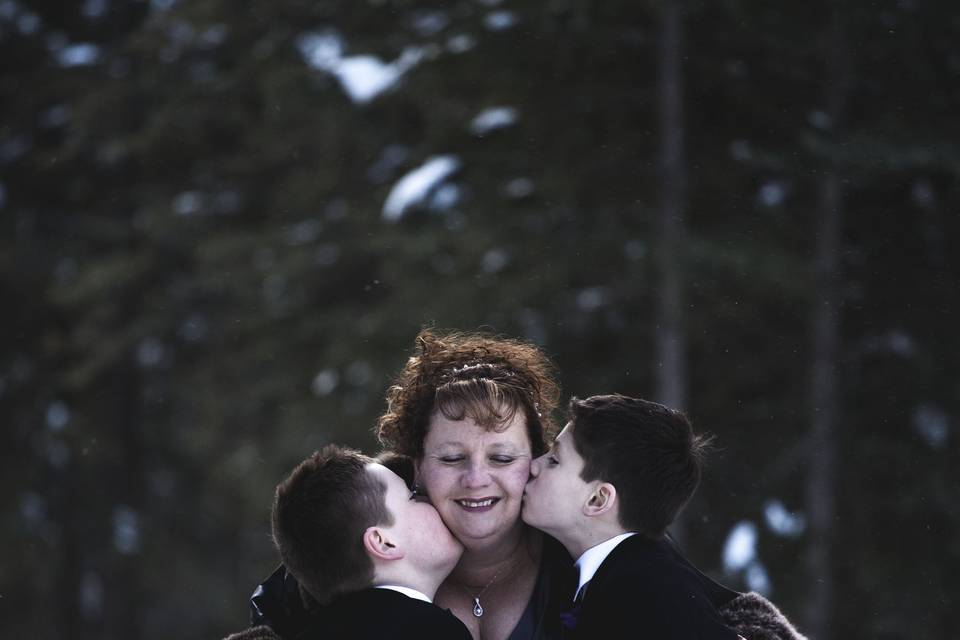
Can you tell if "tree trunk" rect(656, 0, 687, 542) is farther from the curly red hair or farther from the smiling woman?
the smiling woman

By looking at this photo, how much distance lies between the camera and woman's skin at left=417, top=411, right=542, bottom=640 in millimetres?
3324

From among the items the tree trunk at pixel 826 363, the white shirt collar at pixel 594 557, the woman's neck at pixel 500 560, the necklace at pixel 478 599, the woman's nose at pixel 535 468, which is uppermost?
the woman's nose at pixel 535 468

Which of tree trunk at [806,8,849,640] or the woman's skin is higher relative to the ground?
the woman's skin

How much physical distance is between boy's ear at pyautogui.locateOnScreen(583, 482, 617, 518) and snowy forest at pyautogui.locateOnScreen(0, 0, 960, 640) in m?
6.09

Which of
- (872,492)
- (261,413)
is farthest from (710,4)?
(261,413)

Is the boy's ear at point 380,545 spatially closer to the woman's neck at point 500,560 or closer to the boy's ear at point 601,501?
the woman's neck at point 500,560

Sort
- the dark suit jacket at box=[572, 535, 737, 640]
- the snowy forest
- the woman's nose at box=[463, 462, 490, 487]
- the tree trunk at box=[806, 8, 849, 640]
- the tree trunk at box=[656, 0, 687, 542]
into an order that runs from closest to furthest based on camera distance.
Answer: the dark suit jacket at box=[572, 535, 737, 640] → the woman's nose at box=[463, 462, 490, 487] → the tree trunk at box=[656, 0, 687, 542] → the tree trunk at box=[806, 8, 849, 640] → the snowy forest

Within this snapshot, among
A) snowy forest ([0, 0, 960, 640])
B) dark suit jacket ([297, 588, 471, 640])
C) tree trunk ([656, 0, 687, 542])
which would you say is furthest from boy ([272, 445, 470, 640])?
snowy forest ([0, 0, 960, 640])

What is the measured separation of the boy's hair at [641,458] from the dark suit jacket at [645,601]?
94 mm

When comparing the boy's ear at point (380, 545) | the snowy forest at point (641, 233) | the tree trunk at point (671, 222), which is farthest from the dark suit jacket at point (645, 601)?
the snowy forest at point (641, 233)

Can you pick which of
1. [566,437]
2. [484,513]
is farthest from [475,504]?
[566,437]

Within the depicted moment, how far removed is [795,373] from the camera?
34.6 ft

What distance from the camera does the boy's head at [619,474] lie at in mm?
3217

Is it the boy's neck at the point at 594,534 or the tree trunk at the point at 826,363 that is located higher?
the boy's neck at the point at 594,534
